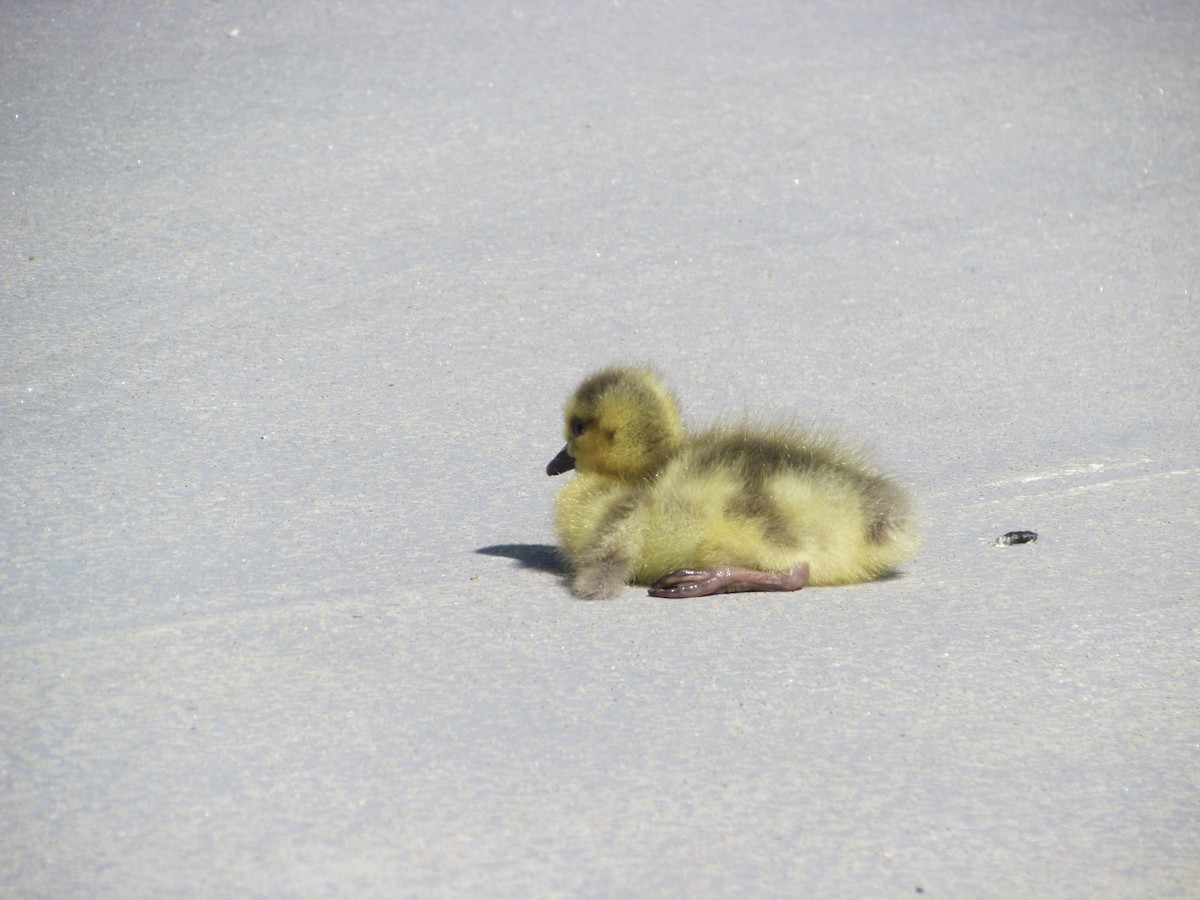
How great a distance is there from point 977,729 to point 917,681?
0.22 m

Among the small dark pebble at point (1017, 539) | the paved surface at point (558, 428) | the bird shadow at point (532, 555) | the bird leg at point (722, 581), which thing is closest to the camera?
the paved surface at point (558, 428)

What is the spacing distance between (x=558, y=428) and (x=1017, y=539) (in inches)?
57.8

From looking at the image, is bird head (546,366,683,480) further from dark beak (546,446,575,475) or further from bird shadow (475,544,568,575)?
bird shadow (475,544,568,575)

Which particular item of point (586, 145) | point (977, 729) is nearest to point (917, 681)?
point (977, 729)

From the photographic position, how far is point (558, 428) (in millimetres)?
4566

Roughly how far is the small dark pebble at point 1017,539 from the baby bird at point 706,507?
0.33m

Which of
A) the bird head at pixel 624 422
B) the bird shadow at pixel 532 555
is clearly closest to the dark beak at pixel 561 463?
the bird head at pixel 624 422

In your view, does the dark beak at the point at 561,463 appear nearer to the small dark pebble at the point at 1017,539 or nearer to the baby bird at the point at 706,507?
the baby bird at the point at 706,507

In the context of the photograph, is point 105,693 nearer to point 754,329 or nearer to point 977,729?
point 977,729

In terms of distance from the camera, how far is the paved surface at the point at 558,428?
2.49m

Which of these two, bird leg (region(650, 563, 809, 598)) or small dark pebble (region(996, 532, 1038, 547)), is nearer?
bird leg (region(650, 563, 809, 598))

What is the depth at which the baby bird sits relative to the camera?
11.7 feet

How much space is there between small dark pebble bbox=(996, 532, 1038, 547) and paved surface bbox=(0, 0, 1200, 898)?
45mm

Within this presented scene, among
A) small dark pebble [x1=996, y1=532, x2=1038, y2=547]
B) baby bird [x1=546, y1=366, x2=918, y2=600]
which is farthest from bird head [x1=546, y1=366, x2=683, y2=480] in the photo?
small dark pebble [x1=996, y1=532, x2=1038, y2=547]
